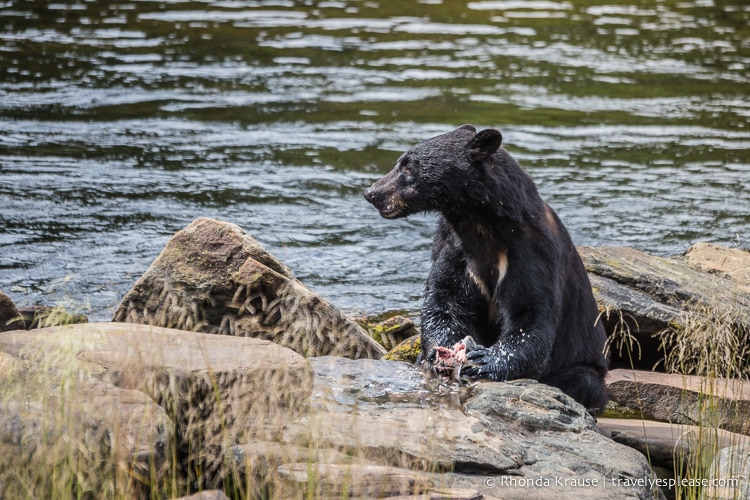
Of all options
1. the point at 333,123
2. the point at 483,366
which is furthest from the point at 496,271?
the point at 333,123

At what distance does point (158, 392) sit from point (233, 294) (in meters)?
1.64

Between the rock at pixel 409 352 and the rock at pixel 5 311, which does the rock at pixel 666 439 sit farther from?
the rock at pixel 5 311

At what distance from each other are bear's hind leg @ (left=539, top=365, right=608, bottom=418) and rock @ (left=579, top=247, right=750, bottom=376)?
1.64 feet

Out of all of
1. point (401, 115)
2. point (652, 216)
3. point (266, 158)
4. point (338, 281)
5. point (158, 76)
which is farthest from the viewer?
point (158, 76)

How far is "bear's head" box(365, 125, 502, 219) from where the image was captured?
221 inches

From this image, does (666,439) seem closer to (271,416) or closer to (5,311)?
(271,416)

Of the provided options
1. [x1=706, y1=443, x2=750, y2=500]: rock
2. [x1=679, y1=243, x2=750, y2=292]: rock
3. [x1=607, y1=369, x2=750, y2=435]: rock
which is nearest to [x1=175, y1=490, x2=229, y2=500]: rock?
[x1=706, y1=443, x2=750, y2=500]: rock

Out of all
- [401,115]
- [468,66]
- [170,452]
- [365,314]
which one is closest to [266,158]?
[401,115]

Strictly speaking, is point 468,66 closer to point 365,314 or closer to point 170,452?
point 365,314

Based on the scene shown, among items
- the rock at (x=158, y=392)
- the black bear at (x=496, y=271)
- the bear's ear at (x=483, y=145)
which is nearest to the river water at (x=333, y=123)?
the rock at (x=158, y=392)

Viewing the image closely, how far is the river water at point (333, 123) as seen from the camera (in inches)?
362

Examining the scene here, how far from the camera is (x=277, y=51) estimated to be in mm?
15680

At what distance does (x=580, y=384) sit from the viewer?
587 centimetres

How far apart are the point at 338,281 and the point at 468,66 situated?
24.8 feet
